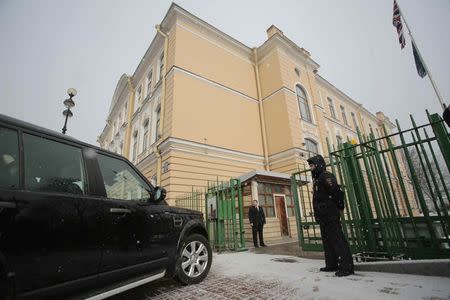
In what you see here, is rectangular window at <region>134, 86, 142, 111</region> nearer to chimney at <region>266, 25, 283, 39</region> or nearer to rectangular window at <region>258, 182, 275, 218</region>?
chimney at <region>266, 25, 283, 39</region>

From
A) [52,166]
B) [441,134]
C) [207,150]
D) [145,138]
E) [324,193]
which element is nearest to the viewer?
[52,166]

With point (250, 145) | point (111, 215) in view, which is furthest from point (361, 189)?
point (250, 145)

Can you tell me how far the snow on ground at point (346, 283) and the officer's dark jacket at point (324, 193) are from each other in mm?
921

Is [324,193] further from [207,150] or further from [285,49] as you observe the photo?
[285,49]

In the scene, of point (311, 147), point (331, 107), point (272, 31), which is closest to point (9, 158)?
point (311, 147)

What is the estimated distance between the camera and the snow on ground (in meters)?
2.59

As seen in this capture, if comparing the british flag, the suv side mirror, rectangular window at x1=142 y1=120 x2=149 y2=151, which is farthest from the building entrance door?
the suv side mirror

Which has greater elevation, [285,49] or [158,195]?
[285,49]

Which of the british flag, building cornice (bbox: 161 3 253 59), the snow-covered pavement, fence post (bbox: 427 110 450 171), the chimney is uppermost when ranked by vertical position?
the chimney

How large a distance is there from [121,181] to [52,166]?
925 mm

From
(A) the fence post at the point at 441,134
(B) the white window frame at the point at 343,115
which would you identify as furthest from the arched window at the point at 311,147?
(A) the fence post at the point at 441,134

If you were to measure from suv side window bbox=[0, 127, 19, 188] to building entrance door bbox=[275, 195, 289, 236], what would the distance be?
38.6 ft

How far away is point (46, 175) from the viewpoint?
6.89 ft

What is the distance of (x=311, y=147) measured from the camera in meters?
16.2
